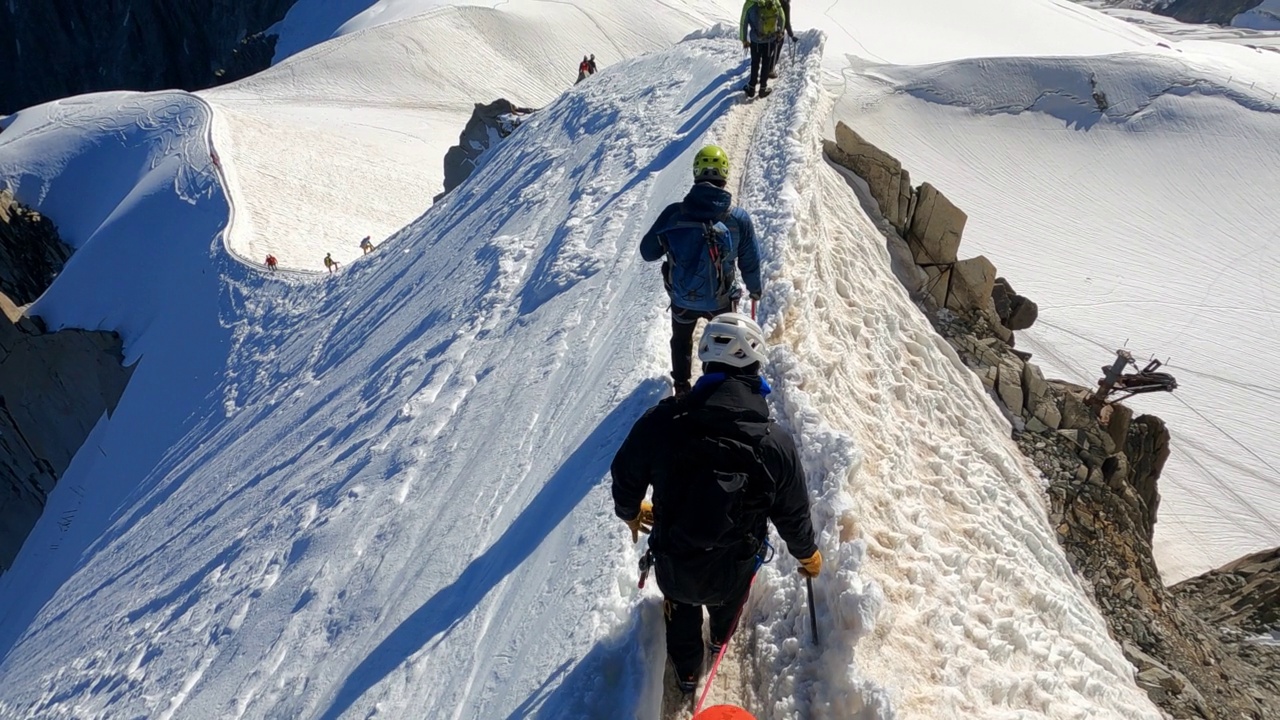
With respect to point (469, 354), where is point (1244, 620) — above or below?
below

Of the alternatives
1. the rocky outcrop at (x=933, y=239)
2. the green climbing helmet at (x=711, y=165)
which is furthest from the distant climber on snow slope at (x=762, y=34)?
the green climbing helmet at (x=711, y=165)

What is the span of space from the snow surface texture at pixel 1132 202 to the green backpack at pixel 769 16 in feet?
34.3

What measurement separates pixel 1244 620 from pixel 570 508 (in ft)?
31.4

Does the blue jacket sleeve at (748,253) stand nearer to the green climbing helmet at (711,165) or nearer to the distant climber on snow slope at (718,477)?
the green climbing helmet at (711,165)

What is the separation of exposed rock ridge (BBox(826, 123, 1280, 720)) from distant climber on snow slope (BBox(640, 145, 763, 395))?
469cm

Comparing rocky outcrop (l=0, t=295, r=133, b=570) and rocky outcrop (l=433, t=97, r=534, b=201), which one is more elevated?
rocky outcrop (l=433, t=97, r=534, b=201)

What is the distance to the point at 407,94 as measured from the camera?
35.8m

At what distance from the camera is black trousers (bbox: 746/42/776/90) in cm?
1311

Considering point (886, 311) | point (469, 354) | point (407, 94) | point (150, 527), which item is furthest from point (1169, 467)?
point (407, 94)

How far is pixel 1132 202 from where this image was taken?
73.7 ft

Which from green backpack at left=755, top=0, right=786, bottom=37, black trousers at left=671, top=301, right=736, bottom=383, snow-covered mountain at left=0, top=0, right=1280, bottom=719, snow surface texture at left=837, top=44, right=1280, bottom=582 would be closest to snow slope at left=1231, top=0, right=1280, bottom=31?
snow-covered mountain at left=0, top=0, right=1280, bottom=719

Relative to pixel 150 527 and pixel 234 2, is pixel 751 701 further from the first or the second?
pixel 234 2

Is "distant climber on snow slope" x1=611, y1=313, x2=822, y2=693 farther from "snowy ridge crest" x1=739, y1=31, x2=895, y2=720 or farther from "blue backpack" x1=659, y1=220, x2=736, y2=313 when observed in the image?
"blue backpack" x1=659, y1=220, x2=736, y2=313

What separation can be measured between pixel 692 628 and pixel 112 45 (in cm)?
6575
